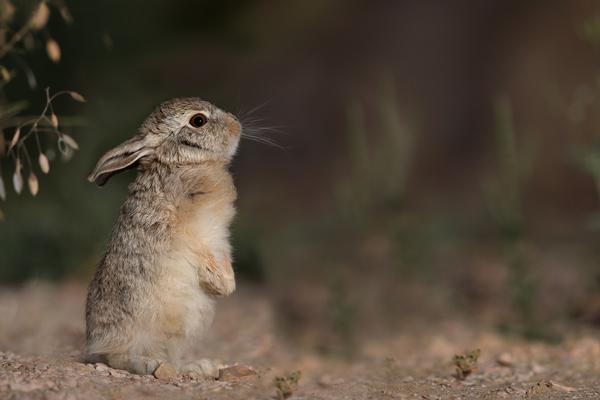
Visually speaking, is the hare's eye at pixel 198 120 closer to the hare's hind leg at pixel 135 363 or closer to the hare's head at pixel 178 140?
the hare's head at pixel 178 140

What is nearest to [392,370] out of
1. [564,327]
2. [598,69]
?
[564,327]

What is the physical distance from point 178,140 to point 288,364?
1743 millimetres

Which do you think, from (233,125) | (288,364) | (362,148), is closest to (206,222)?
(233,125)

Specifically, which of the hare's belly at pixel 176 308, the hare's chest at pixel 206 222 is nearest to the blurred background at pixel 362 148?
the hare's chest at pixel 206 222

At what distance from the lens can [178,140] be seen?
503 cm

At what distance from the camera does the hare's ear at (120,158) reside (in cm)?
487

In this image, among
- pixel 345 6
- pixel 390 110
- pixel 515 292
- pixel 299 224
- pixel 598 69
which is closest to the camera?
pixel 515 292

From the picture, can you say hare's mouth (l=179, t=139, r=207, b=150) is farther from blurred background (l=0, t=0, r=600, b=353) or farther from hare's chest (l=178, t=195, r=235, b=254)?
blurred background (l=0, t=0, r=600, b=353)

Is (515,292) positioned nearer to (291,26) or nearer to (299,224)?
(299,224)

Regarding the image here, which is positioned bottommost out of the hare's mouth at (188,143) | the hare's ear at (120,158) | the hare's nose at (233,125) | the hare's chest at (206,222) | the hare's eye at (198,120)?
the hare's chest at (206,222)

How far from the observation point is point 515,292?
6.63m

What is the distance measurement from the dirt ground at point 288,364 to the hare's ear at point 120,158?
1053 millimetres

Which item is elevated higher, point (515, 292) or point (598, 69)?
point (598, 69)

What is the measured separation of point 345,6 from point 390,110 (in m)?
9.34
